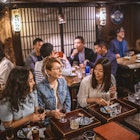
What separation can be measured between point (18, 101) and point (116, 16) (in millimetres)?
6714

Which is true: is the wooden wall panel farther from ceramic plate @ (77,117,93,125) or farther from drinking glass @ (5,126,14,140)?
drinking glass @ (5,126,14,140)

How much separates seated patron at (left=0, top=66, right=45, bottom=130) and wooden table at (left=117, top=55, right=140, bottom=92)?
400cm

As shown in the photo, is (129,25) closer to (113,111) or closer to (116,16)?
(116,16)

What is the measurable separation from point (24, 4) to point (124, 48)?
365cm

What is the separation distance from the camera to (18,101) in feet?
9.13

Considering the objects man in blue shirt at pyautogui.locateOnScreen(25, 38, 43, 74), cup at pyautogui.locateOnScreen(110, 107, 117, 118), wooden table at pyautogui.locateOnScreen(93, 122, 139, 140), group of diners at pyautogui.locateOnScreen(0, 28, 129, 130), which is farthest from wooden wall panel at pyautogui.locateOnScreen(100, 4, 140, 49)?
wooden table at pyautogui.locateOnScreen(93, 122, 139, 140)

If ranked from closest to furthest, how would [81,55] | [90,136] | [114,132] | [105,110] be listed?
[90,136] → [114,132] → [105,110] → [81,55]

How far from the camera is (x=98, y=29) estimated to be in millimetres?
8094

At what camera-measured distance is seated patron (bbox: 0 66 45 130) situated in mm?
2689

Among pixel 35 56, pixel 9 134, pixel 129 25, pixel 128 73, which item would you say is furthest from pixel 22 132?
pixel 129 25

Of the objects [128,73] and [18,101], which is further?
[128,73]

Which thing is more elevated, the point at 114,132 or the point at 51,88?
the point at 51,88

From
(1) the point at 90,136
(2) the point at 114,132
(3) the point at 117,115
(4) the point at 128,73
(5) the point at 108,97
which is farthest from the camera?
(4) the point at 128,73

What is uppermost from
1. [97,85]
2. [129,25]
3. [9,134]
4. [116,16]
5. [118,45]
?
[116,16]
